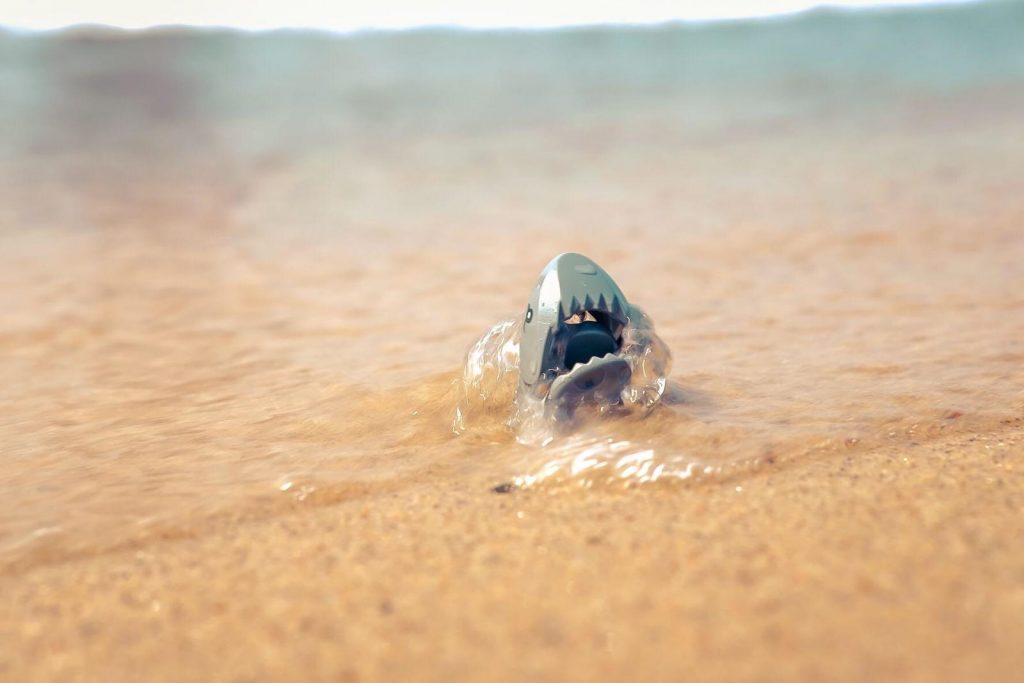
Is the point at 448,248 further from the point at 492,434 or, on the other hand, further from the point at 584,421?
the point at 584,421

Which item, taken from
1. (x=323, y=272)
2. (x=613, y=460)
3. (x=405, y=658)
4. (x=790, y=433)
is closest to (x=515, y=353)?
(x=613, y=460)

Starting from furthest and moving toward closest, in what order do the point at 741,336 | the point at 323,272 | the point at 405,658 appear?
the point at 323,272, the point at 741,336, the point at 405,658

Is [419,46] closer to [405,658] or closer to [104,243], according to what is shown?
[104,243]

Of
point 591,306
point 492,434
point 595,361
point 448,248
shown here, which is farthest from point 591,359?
point 448,248

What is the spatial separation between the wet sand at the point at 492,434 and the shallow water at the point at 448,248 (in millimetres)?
28

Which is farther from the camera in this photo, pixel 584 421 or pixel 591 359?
pixel 584 421

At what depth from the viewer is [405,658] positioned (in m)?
1.58

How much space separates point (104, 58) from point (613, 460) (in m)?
14.9

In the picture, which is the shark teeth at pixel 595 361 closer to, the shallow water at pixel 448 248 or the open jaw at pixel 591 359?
the open jaw at pixel 591 359

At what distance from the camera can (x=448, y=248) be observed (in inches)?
263

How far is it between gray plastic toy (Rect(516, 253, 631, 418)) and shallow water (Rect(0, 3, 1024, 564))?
12cm

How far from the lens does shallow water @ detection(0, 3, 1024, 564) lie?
2551 millimetres

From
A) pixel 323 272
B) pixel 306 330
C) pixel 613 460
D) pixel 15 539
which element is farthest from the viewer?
pixel 323 272

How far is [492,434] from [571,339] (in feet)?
1.20
